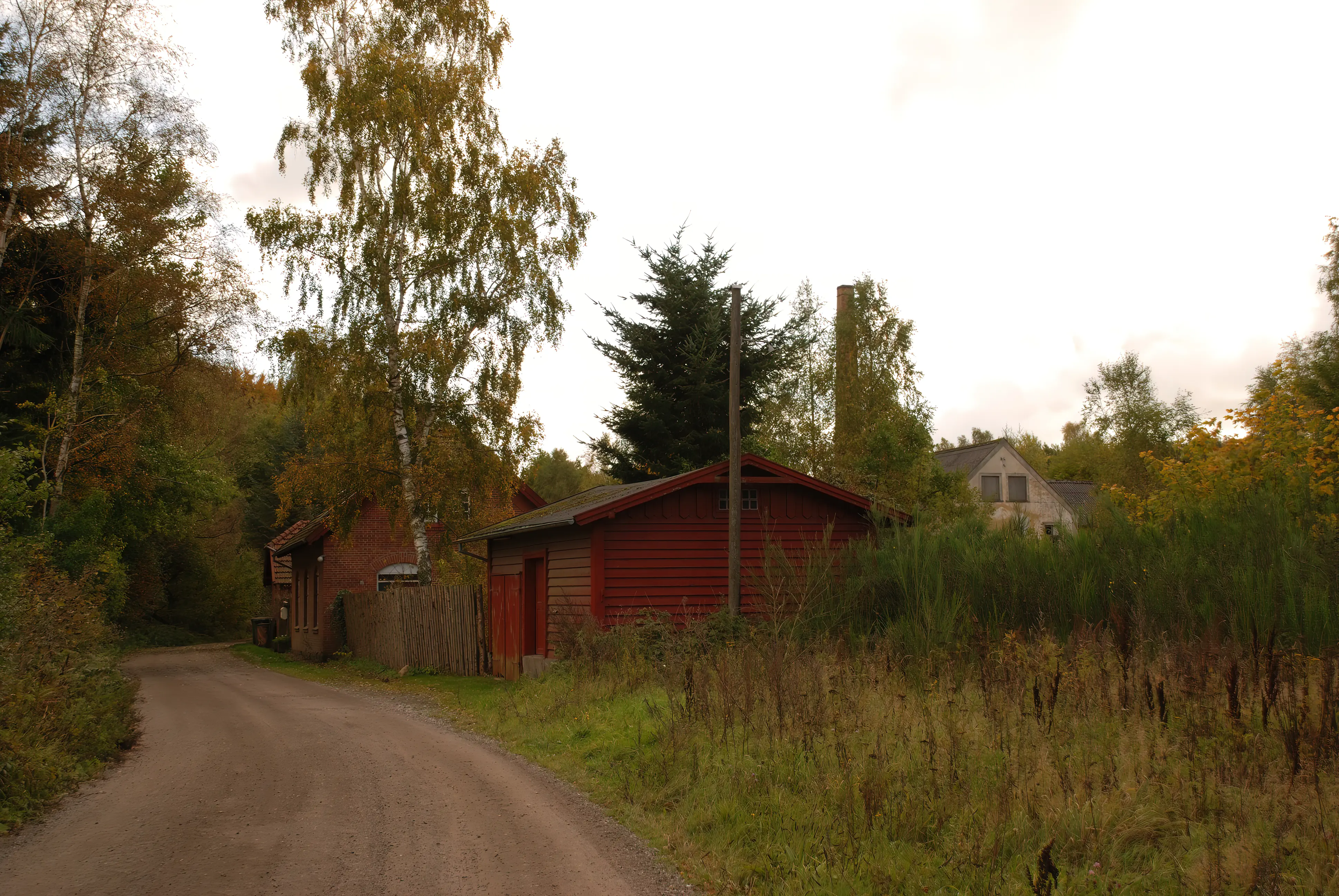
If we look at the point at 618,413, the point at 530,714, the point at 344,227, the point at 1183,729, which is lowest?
the point at 530,714

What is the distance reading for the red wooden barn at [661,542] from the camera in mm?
17578

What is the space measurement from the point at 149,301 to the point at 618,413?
40.0ft

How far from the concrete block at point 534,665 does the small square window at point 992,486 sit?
33386 millimetres

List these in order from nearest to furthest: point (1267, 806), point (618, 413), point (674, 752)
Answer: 1. point (1267, 806)
2. point (674, 752)
3. point (618, 413)

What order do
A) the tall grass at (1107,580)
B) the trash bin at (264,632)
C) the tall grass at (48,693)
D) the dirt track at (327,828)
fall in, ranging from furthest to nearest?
the trash bin at (264,632) < the tall grass at (1107,580) < the tall grass at (48,693) < the dirt track at (327,828)

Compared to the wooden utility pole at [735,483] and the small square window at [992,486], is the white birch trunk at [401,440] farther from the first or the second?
the small square window at [992,486]

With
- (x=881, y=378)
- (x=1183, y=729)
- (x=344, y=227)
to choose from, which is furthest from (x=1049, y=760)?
(x=881, y=378)

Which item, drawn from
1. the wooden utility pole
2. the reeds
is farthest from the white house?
the reeds

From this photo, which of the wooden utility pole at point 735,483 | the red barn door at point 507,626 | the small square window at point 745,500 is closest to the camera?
the wooden utility pole at point 735,483

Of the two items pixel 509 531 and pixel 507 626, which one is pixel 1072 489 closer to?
pixel 507 626

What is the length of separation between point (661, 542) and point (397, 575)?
15726 millimetres

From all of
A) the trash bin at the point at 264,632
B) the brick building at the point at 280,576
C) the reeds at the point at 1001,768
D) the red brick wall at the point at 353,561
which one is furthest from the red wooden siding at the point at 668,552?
the trash bin at the point at 264,632

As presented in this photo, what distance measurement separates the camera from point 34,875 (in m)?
6.12

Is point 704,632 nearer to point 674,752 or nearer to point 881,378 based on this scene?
point 674,752
